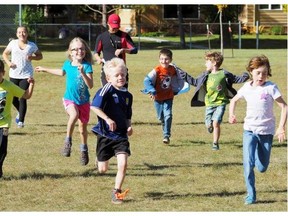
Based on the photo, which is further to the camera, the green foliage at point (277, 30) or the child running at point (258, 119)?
the green foliage at point (277, 30)

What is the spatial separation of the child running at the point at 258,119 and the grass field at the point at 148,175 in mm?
401

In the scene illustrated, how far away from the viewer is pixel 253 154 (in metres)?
8.41

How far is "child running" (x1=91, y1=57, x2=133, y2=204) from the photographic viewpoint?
8.34 m

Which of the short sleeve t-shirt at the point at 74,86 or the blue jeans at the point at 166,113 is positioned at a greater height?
the short sleeve t-shirt at the point at 74,86

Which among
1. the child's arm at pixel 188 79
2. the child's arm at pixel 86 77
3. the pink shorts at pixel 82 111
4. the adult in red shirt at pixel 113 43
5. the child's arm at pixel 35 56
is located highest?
the adult in red shirt at pixel 113 43

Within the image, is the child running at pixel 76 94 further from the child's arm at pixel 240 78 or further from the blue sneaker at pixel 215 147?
the child's arm at pixel 240 78

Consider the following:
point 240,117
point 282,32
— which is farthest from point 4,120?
point 282,32

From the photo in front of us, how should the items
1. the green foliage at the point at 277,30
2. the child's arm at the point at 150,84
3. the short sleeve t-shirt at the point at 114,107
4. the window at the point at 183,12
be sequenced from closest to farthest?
the short sleeve t-shirt at the point at 114,107 → the child's arm at the point at 150,84 → the green foliage at the point at 277,30 → the window at the point at 183,12

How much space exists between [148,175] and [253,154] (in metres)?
2.00

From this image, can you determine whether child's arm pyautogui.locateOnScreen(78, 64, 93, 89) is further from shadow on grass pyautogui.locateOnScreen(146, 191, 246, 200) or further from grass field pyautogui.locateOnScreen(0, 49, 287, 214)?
shadow on grass pyautogui.locateOnScreen(146, 191, 246, 200)

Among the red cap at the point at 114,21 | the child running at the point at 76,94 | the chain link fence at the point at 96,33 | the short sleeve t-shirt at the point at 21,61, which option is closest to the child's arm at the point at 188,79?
the red cap at the point at 114,21

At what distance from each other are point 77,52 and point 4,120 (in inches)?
59.4

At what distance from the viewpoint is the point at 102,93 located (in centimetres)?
844

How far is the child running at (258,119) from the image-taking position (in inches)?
326
